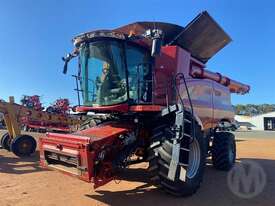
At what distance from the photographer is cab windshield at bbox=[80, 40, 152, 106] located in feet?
24.9

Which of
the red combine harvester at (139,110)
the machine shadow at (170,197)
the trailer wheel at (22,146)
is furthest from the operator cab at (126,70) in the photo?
the trailer wheel at (22,146)

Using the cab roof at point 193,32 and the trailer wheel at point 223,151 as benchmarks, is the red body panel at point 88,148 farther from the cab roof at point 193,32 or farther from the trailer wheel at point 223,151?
the trailer wheel at point 223,151

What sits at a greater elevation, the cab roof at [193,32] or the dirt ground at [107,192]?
the cab roof at [193,32]

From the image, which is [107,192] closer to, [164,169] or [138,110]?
[164,169]

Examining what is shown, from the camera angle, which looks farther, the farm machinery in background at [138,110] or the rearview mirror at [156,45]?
the rearview mirror at [156,45]

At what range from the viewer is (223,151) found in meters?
11.0

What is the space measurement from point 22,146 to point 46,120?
345 centimetres

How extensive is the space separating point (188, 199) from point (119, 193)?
1.49 meters

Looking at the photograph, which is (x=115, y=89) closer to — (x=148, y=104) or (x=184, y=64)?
(x=148, y=104)

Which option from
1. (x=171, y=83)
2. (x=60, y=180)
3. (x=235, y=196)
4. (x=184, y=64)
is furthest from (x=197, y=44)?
(x=60, y=180)

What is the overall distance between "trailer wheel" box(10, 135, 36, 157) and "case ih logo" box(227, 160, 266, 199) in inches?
305

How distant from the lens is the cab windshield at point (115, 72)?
7.58 metres

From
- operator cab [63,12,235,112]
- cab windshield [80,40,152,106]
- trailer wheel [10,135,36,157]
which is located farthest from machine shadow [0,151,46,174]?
cab windshield [80,40,152,106]

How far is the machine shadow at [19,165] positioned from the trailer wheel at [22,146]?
0.83 ft
